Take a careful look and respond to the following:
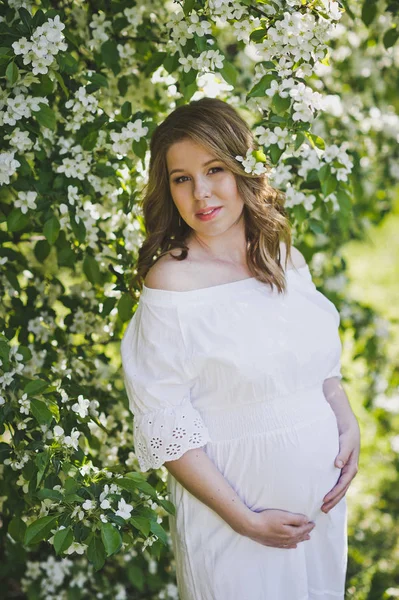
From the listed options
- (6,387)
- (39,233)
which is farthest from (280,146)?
(6,387)

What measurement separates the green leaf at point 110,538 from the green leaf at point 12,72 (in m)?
1.16

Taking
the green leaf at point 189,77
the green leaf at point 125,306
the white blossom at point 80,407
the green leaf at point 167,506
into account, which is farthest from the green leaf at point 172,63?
the green leaf at point 167,506

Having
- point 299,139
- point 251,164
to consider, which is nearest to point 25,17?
point 251,164

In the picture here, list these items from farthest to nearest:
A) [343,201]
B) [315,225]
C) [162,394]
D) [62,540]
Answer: [315,225], [343,201], [162,394], [62,540]

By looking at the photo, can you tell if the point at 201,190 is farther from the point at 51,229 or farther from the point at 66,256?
the point at 66,256

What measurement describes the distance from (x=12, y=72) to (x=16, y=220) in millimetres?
482

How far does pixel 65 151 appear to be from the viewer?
227cm

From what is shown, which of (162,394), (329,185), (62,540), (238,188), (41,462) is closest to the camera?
(62,540)

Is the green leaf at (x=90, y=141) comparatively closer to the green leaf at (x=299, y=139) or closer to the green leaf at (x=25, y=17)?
the green leaf at (x=25, y=17)

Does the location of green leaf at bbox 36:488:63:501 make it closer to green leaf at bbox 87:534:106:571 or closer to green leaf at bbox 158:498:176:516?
green leaf at bbox 87:534:106:571

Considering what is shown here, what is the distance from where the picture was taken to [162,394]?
1.92 meters

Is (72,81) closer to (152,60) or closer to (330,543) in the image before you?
(152,60)

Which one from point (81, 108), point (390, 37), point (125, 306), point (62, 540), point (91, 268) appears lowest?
point (62, 540)

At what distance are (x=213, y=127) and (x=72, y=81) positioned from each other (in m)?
0.56
